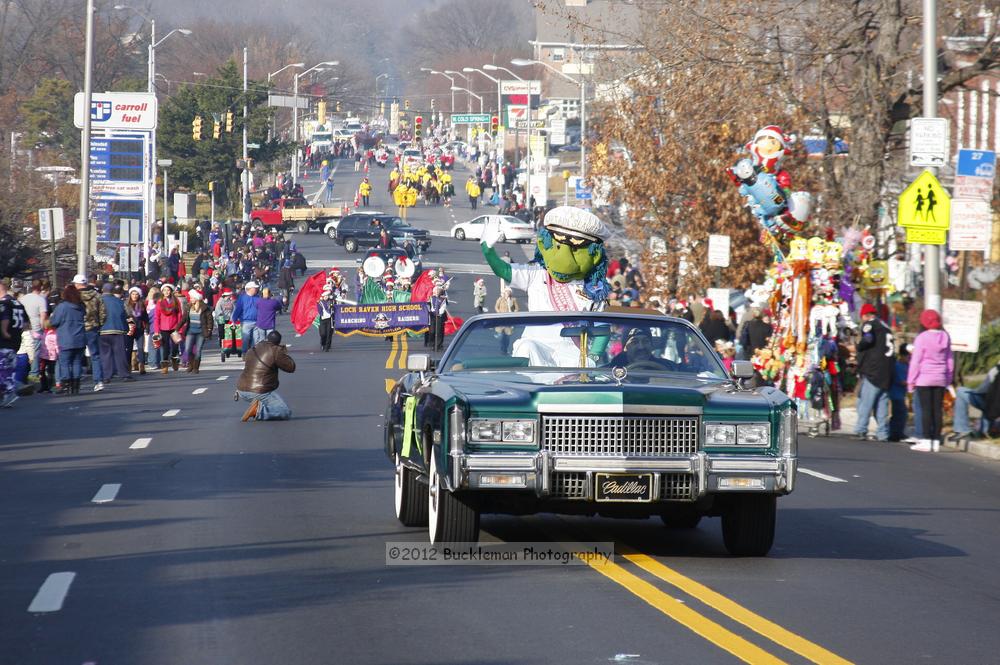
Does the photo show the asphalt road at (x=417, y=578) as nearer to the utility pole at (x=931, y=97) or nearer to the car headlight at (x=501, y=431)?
the car headlight at (x=501, y=431)

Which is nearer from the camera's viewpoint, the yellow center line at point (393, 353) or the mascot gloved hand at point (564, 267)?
the mascot gloved hand at point (564, 267)

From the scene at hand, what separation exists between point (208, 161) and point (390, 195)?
18.8 metres

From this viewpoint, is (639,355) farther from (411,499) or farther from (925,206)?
(925,206)

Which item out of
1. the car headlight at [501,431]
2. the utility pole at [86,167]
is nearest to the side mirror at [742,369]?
the car headlight at [501,431]

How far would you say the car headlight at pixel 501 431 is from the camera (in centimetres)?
988

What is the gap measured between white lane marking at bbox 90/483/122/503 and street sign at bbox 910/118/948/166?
1204cm

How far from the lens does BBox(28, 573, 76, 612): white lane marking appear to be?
8.97 meters

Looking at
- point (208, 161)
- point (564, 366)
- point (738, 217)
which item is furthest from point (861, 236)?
point (208, 161)

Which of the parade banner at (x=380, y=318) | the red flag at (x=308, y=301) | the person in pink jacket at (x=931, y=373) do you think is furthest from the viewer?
the parade banner at (x=380, y=318)

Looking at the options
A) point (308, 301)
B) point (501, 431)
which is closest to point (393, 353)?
point (308, 301)

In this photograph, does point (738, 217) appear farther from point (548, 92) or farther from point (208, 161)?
point (548, 92)

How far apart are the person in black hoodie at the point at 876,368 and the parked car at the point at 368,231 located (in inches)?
2169

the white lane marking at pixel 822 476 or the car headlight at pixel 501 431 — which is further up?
the car headlight at pixel 501 431

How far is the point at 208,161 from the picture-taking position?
95.4 meters
